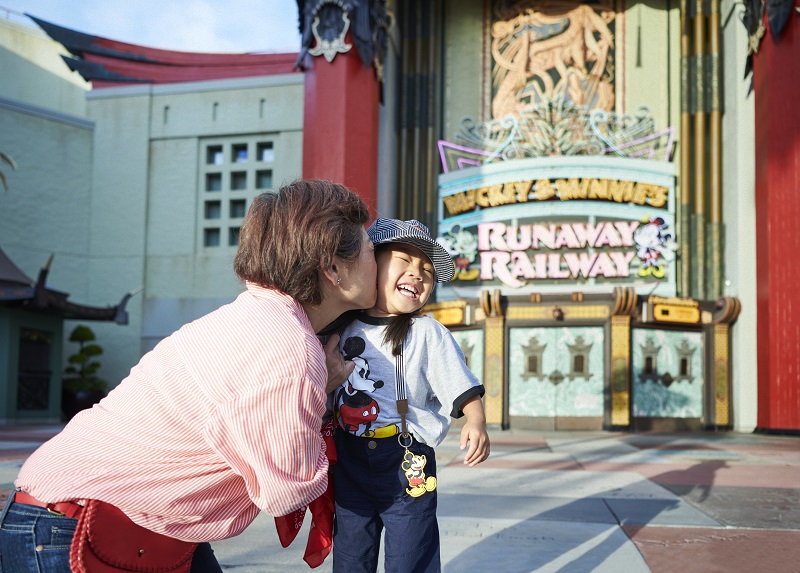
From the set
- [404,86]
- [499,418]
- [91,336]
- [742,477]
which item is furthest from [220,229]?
[742,477]

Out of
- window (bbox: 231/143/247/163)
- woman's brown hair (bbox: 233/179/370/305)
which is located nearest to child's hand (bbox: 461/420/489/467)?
woman's brown hair (bbox: 233/179/370/305)

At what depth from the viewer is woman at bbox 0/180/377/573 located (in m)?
1.37

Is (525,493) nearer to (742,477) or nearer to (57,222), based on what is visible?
(742,477)

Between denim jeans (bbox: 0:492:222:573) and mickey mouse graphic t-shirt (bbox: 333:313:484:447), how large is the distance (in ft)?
3.63

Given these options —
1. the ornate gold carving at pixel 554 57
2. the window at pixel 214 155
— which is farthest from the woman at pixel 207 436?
the window at pixel 214 155

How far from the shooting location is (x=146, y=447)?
4.71ft

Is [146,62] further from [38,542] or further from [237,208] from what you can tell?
[38,542]

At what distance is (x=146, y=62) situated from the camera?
23.2 m

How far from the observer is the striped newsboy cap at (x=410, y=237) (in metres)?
2.42

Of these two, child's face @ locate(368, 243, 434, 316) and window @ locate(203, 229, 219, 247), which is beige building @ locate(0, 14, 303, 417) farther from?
child's face @ locate(368, 243, 434, 316)

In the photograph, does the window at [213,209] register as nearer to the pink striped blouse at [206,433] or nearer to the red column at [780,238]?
the red column at [780,238]

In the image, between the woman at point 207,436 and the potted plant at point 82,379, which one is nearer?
the woman at point 207,436

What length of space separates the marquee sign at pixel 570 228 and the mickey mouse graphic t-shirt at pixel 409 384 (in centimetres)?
1354

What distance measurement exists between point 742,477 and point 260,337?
672 centimetres
